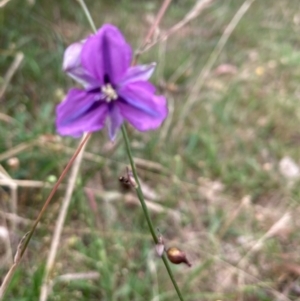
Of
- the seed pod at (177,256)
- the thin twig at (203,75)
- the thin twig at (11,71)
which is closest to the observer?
the seed pod at (177,256)

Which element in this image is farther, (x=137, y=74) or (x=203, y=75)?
(x=203, y=75)

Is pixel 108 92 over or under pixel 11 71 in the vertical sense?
under

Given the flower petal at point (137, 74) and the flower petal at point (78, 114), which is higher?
the flower petal at point (137, 74)

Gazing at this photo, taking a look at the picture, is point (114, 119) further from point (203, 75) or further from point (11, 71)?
point (203, 75)

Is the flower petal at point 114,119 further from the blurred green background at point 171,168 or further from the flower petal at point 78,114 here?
the blurred green background at point 171,168

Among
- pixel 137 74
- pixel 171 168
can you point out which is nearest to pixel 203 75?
pixel 171 168

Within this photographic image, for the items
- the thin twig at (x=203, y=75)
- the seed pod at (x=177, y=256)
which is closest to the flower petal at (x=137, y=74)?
the seed pod at (x=177, y=256)

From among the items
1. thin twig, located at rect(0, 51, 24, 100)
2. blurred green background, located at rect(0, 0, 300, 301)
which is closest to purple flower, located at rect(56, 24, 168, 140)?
blurred green background, located at rect(0, 0, 300, 301)
